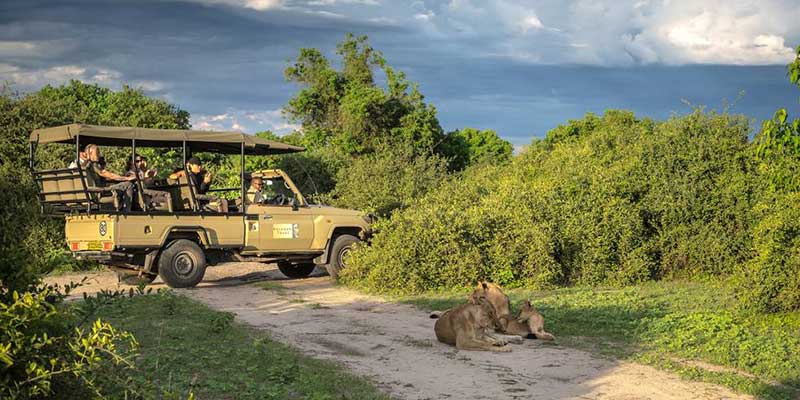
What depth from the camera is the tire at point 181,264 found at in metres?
14.6

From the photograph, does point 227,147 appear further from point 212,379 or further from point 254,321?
point 212,379

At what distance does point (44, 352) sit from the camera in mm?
4391

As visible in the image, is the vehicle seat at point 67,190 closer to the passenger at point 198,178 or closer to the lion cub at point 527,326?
the passenger at point 198,178

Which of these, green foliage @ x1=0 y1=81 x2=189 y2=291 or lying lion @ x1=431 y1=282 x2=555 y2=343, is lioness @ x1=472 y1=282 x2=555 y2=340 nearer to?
lying lion @ x1=431 y1=282 x2=555 y2=343

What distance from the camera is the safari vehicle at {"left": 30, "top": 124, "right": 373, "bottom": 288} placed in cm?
1411

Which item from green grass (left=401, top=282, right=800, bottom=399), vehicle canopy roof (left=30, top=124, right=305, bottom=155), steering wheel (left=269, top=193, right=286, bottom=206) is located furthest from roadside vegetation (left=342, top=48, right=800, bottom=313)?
vehicle canopy roof (left=30, top=124, right=305, bottom=155)

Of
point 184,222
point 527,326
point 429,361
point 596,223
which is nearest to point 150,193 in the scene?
point 184,222

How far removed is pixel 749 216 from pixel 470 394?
1111 centimetres

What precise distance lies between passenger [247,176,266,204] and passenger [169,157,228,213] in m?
0.59

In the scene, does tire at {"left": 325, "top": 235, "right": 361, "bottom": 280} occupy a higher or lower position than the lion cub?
higher

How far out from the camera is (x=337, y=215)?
53.9 ft

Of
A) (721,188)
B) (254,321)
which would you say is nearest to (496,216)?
(721,188)

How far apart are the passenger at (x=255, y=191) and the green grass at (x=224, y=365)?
542 centimetres

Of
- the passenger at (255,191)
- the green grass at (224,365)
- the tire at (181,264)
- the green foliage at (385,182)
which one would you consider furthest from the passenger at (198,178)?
the green foliage at (385,182)
